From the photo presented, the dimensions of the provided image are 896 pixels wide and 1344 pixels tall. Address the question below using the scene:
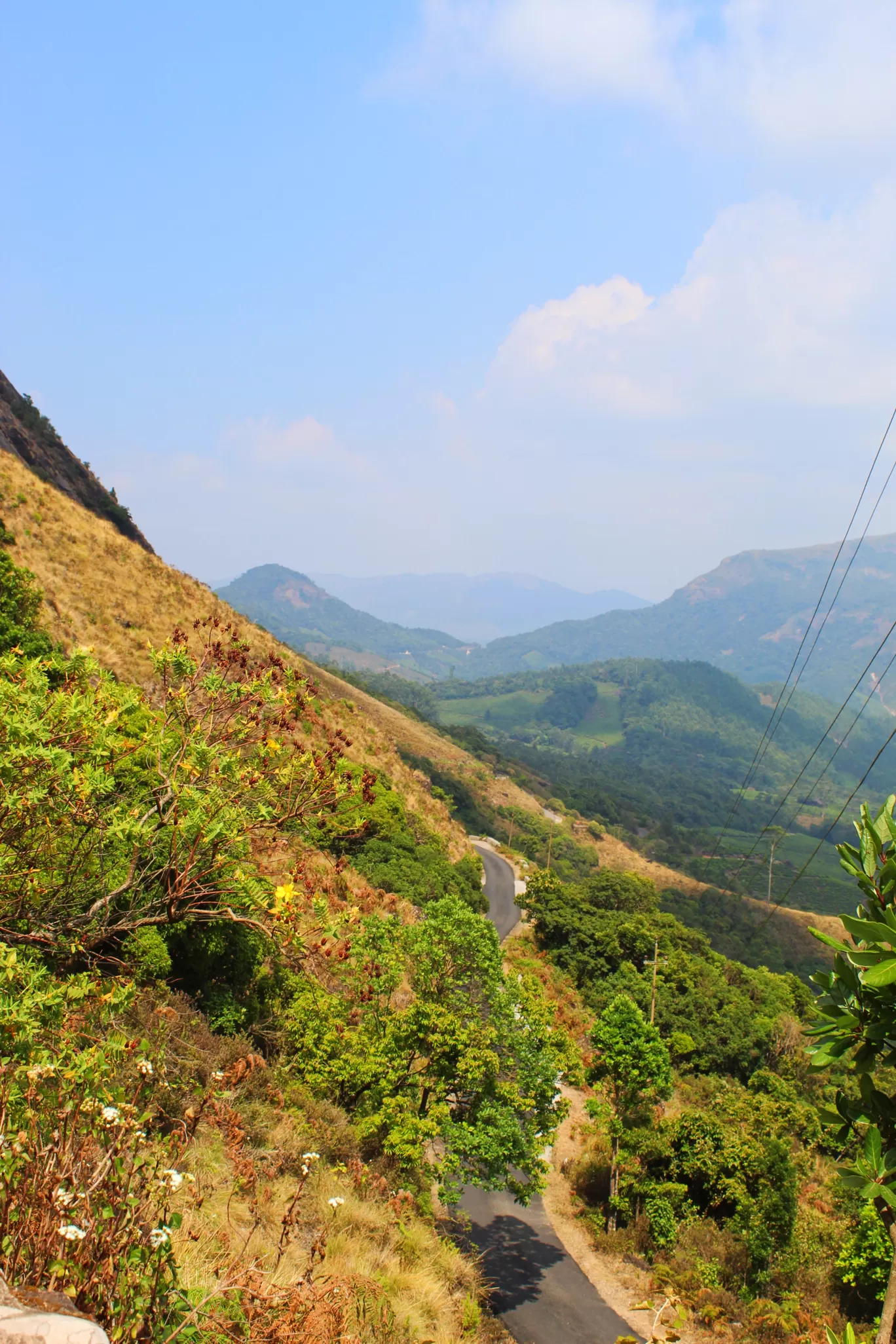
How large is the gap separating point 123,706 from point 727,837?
16991 centimetres

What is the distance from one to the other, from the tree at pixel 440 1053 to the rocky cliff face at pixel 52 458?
4202 cm

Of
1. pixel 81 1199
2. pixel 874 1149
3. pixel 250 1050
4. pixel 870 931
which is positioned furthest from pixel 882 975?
pixel 250 1050

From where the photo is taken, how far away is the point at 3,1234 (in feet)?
12.3

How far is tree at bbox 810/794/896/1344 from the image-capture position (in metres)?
3.22

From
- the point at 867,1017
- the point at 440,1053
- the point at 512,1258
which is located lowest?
the point at 512,1258

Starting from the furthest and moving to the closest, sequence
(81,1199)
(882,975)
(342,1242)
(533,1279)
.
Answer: (533,1279)
(342,1242)
(81,1199)
(882,975)

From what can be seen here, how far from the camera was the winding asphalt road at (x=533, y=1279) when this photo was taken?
15.4 m

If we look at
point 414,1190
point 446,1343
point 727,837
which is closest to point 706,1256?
point 414,1190

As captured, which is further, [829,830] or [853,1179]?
[829,830]

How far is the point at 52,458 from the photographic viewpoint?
2105 inches

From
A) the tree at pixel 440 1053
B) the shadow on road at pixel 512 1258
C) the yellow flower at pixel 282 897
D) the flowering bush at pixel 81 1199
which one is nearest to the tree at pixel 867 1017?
the flowering bush at pixel 81 1199

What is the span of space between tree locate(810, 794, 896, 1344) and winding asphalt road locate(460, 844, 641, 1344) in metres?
14.9

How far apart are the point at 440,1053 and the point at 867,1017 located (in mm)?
12283

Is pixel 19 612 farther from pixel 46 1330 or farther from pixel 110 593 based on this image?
pixel 46 1330
